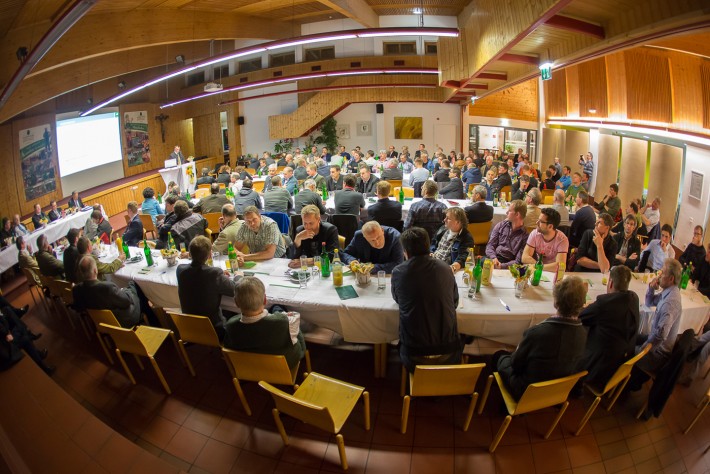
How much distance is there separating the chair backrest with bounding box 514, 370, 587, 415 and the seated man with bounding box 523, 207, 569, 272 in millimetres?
1755

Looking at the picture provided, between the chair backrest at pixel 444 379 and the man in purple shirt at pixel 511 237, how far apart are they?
223 cm

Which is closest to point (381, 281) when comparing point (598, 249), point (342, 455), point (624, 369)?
point (342, 455)

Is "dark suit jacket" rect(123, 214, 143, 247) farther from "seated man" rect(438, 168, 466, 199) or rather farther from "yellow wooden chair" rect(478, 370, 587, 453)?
"yellow wooden chair" rect(478, 370, 587, 453)

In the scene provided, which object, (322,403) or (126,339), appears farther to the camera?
(126,339)

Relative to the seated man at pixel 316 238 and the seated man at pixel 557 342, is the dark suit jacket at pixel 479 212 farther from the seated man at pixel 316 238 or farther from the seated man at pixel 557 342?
the seated man at pixel 557 342

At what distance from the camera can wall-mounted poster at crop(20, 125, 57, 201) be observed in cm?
1125

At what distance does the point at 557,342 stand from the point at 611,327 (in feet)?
2.30

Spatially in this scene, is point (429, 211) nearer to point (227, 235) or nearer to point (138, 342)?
point (227, 235)

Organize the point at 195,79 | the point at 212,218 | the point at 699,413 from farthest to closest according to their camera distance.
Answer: the point at 195,79, the point at 212,218, the point at 699,413

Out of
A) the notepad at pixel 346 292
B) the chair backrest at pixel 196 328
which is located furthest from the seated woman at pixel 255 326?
the notepad at pixel 346 292

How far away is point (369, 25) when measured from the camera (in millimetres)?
13188

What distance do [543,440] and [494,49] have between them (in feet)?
17.9

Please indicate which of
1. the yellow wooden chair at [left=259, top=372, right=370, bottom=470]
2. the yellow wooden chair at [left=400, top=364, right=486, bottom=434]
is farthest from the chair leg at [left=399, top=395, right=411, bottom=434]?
the yellow wooden chair at [left=259, top=372, right=370, bottom=470]

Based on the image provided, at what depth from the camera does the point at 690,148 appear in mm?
7090
